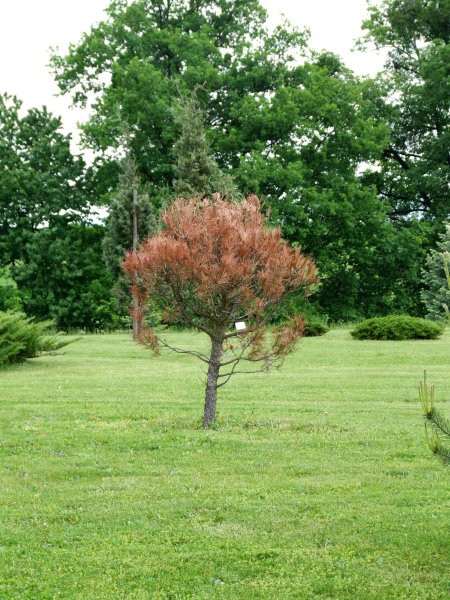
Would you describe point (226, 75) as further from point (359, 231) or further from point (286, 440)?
point (286, 440)

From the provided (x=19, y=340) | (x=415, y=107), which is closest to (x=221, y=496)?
(x=19, y=340)

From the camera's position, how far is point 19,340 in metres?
18.4

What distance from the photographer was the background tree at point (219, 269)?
9.61 meters

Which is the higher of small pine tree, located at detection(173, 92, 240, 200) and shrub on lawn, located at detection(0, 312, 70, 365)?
small pine tree, located at detection(173, 92, 240, 200)

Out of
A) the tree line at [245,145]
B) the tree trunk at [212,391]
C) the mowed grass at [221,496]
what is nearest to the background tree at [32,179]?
the tree line at [245,145]

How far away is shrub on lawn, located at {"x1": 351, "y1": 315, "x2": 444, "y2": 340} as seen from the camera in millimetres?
23938

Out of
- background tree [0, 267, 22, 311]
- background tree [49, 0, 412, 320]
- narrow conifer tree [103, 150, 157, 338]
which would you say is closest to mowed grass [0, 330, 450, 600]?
narrow conifer tree [103, 150, 157, 338]

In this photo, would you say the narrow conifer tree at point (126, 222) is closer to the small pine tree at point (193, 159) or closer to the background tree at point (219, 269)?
the small pine tree at point (193, 159)

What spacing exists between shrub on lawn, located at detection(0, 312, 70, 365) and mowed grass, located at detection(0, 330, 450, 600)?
401cm

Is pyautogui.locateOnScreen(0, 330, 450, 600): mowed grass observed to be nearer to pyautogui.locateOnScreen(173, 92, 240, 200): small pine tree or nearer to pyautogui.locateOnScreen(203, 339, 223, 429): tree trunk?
pyautogui.locateOnScreen(203, 339, 223, 429): tree trunk

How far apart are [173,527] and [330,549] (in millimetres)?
1286

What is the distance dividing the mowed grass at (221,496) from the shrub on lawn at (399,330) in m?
9.77

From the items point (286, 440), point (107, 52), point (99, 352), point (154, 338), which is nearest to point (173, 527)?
point (286, 440)

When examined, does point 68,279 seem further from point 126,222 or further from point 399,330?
point 399,330
